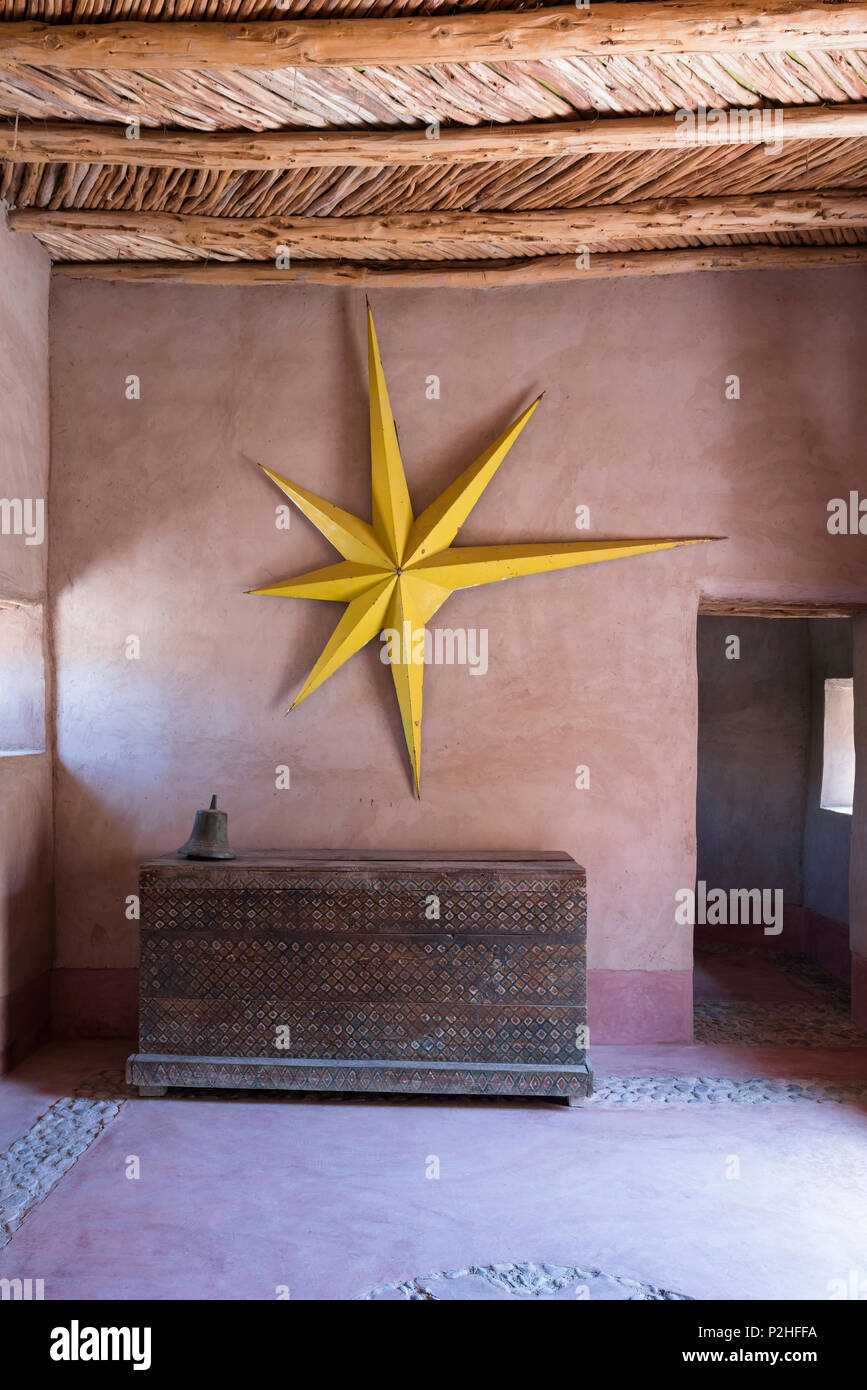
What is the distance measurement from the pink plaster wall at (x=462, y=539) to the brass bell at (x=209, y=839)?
1.52 feet

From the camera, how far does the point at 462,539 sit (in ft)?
15.6

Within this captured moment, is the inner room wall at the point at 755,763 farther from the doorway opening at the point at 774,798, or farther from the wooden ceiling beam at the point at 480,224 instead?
the wooden ceiling beam at the point at 480,224

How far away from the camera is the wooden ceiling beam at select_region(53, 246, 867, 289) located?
4.66m

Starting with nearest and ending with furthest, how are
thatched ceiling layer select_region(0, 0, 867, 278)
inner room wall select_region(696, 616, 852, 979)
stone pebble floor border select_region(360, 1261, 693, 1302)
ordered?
stone pebble floor border select_region(360, 1261, 693, 1302) → thatched ceiling layer select_region(0, 0, 867, 278) → inner room wall select_region(696, 616, 852, 979)

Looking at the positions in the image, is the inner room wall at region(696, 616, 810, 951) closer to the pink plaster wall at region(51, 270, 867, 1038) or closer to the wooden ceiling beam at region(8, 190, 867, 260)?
the pink plaster wall at region(51, 270, 867, 1038)

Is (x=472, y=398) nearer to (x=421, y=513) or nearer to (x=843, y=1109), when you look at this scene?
(x=421, y=513)

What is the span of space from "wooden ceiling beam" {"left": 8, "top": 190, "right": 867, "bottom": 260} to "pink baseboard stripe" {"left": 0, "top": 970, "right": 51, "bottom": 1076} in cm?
330

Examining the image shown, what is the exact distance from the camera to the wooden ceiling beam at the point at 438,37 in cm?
306

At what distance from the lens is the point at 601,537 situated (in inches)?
187

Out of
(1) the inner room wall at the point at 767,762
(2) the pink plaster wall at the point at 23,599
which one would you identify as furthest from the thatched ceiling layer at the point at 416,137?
(1) the inner room wall at the point at 767,762

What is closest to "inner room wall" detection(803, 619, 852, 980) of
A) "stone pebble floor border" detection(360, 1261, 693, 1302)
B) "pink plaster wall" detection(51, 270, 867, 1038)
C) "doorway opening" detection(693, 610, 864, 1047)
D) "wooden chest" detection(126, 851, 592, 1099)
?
"doorway opening" detection(693, 610, 864, 1047)

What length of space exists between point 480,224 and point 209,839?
2872 millimetres

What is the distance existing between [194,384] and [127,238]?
67 centimetres

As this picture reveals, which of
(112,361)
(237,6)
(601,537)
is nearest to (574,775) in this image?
(601,537)
